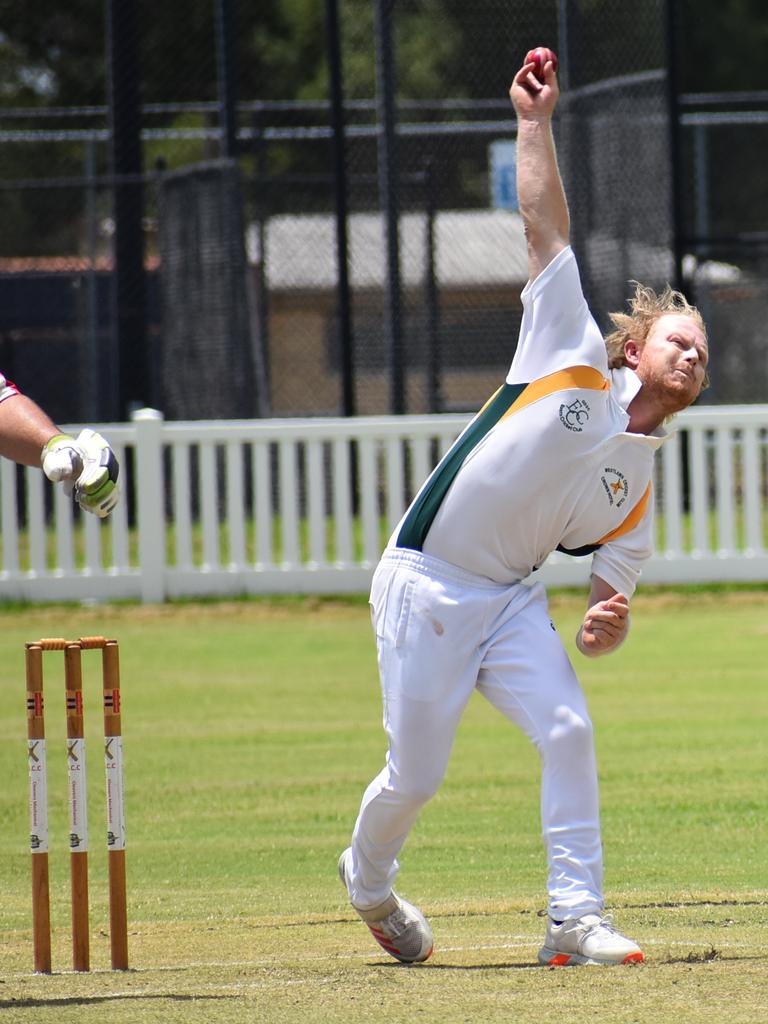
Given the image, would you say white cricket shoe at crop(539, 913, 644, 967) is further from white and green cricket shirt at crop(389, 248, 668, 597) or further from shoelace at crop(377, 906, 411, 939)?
white and green cricket shirt at crop(389, 248, 668, 597)

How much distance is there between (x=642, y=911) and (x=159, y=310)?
12.4 meters

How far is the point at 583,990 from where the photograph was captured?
4336 mm

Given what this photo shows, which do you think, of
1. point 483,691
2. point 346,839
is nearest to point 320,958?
point 483,691

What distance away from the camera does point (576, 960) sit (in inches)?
183

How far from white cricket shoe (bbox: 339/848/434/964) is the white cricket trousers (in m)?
0.28

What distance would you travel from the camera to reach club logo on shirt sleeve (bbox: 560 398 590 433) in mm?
4656

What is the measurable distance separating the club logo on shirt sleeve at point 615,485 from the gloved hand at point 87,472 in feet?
4.13

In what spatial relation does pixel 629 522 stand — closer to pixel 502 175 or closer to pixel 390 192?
pixel 390 192

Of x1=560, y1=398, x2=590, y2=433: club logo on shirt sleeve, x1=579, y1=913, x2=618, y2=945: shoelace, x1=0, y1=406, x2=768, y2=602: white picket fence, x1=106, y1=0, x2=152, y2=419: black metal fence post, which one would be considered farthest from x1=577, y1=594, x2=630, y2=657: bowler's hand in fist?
x1=106, y1=0, x2=152, y2=419: black metal fence post

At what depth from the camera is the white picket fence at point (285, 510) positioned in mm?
13164

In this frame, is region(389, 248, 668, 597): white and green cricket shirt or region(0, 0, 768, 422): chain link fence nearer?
region(389, 248, 668, 597): white and green cricket shirt

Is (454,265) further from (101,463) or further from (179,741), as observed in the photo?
(101,463)

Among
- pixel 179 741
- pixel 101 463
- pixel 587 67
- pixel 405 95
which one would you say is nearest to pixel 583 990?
pixel 101 463

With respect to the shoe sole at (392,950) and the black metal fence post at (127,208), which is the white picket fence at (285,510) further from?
the shoe sole at (392,950)
